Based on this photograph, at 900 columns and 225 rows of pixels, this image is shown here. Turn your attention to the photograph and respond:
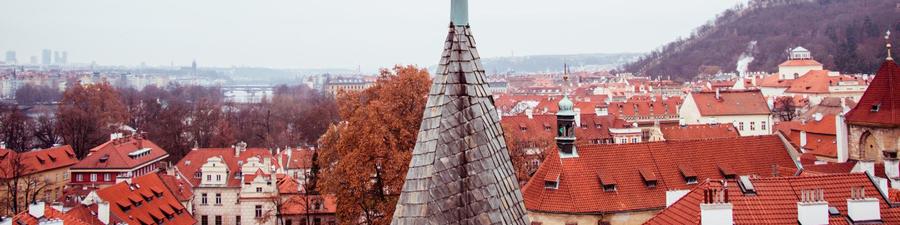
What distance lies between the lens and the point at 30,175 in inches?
1780

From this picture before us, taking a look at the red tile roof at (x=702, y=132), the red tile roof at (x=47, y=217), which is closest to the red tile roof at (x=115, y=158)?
the red tile roof at (x=47, y=217)

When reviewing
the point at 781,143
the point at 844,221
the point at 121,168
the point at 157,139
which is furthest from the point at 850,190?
the point at 157,139

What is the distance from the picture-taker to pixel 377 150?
1069 inches

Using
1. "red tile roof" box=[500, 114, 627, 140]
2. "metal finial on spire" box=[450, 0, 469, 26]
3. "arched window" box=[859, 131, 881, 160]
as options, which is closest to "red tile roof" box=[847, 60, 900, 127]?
"arched window" box=[859, 131, 881, 160]

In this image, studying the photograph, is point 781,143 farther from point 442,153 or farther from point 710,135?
point 442,153

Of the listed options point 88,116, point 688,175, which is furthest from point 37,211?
point 88,116

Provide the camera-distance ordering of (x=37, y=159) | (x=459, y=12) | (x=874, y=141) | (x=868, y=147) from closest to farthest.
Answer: (x=459, y=12) → (x=874, y=141) → (x=868, y=147) → (x=37, y=159)

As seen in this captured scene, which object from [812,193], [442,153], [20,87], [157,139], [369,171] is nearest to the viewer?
[442,153]

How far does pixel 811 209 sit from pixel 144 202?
26652 mm

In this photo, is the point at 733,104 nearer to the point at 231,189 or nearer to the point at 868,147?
the point at 868,147

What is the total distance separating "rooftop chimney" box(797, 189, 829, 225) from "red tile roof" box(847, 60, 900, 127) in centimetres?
1448

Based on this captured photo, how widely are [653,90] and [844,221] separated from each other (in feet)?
343

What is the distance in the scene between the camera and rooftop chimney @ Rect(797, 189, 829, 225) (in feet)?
52.9

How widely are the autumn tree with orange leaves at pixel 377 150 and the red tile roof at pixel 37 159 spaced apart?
898 inches
